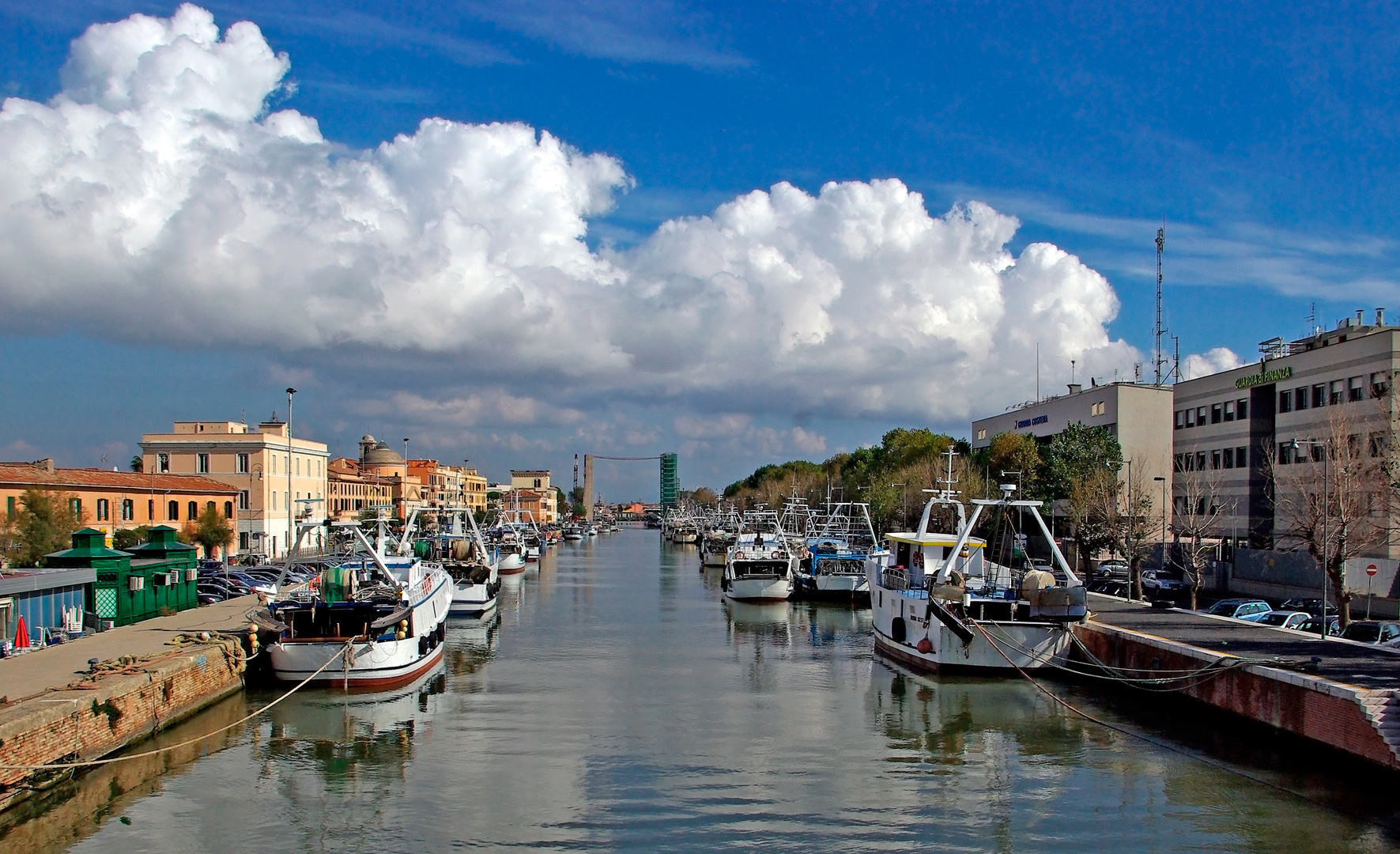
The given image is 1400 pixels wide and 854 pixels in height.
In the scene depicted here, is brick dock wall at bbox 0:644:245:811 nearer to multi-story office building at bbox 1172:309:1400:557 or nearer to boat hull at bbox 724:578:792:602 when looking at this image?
boat hull at bbox 724:578:792:602

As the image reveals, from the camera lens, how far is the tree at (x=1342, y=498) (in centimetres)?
3619

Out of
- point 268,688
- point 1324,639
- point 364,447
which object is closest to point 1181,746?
point 1324,639

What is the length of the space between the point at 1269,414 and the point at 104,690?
2402 inches

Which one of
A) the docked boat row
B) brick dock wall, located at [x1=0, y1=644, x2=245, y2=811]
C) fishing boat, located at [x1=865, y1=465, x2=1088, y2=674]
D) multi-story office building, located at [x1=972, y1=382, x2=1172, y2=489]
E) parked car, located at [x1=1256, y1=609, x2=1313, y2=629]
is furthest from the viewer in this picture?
multi-story office building, located at [x1=972, y1=382, x2=1172, y2=489]

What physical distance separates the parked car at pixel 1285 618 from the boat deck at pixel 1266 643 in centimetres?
198

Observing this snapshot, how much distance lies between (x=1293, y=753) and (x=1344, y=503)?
1747cm

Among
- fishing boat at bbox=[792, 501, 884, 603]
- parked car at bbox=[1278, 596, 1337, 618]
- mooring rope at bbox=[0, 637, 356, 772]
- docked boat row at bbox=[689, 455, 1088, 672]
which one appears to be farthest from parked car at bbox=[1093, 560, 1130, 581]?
mooring rope at bbox=[0, 637, 356, 772]

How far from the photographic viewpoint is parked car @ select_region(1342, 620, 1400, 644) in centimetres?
3180

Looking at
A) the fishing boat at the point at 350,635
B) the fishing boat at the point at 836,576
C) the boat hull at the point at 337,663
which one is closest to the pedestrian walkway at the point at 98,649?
the fishing boat at the point at 350,635

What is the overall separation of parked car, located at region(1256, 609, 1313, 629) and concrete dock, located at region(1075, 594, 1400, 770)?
2.54m

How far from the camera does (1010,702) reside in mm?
30250

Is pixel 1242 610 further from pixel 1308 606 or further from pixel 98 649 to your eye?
pixel 98 649

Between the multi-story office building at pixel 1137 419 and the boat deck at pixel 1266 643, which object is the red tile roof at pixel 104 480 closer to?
the boat deck at pixel 1266 643

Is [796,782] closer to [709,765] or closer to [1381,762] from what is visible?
[709,765]
